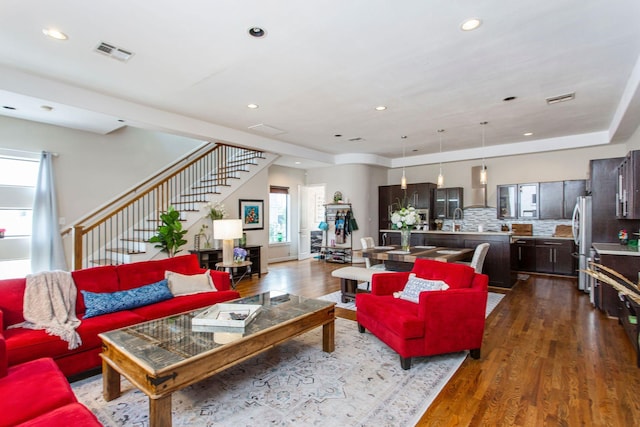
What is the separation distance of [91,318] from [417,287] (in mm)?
3096

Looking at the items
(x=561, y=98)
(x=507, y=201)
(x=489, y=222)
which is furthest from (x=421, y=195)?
(x=561, y=98)

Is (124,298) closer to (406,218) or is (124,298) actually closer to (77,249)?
(77,249)

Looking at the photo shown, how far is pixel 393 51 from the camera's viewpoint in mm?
3188

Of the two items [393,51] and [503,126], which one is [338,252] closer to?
[503,126]

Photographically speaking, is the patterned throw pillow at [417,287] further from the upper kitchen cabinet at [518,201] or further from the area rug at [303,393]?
the upper kitchen cabinet at [518,201]

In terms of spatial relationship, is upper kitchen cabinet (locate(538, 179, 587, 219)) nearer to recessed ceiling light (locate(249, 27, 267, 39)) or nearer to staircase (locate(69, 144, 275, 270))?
staircase (locate(69, 144, 275, 270))

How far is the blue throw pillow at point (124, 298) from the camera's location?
2957 mm

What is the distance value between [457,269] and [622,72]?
2.94 metres

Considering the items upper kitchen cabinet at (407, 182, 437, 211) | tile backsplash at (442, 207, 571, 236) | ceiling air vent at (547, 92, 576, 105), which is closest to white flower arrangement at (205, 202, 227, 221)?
upper kitchen cabinet at (407, 182, 437, 211)

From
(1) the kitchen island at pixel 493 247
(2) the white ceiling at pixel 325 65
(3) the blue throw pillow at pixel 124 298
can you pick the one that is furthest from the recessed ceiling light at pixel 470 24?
(1) the kitchen island at pixel 493 247

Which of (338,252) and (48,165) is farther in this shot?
(338,252)

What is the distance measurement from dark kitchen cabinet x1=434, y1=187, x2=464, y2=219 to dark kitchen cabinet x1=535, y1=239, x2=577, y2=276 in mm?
1915

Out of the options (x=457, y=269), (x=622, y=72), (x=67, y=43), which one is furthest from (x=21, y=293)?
(x=622, y=72)

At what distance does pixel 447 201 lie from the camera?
8.24 metres
